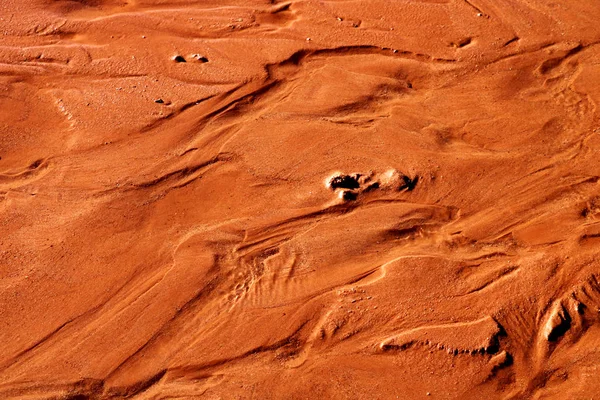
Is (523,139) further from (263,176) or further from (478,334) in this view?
(263,176)

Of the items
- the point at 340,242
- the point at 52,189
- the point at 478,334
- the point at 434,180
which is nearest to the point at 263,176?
the point at 340,242

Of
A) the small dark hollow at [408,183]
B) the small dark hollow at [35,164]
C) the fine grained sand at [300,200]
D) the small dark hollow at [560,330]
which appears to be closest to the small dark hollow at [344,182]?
the fine grained sand at [300,200]

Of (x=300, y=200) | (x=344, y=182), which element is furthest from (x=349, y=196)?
(x=300, y=200)

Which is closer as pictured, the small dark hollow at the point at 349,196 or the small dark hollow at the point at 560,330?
the small dark hollow at the point at 560,330

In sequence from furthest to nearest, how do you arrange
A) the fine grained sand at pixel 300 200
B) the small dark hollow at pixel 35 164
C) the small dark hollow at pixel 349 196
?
the small dark hollow at pixel 35 164 → the small dark hollow at pixel 349 196 → the fine grained sand at pixel 300 200

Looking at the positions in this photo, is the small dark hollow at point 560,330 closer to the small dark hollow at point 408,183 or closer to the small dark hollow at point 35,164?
the small dark hollow at point 408,183

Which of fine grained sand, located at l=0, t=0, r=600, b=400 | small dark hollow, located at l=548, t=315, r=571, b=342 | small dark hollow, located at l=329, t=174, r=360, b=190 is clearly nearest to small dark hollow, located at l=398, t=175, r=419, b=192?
fine grained sand, located at l=0, t=0, r=600, b=400
